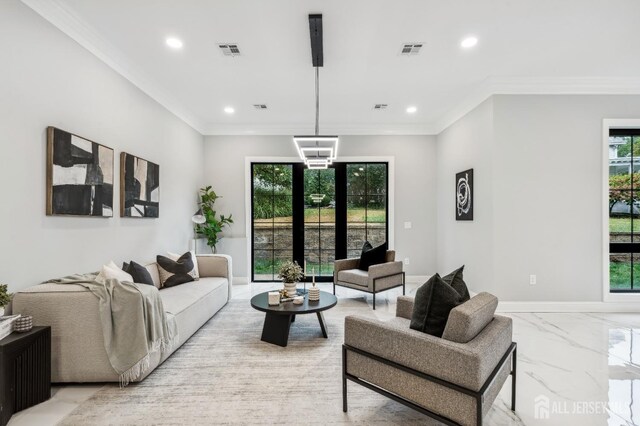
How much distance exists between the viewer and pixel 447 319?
70.0 inches

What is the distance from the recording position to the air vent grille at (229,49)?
319 centimetres

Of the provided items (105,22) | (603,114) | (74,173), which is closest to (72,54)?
(105,22)

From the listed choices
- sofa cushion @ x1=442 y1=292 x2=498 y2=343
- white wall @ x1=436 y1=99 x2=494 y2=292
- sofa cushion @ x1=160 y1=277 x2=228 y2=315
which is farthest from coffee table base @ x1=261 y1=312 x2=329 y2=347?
white wall @ x1=436 y1=99 x2=494 y2=292

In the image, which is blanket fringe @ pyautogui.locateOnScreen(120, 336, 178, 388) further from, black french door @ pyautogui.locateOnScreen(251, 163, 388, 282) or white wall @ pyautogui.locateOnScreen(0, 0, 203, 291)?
black french door @ pyautogui.locateOnScreen(251, 163, 388, 282)

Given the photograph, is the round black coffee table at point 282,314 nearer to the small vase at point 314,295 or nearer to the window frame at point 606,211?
the small vase at point 314,295

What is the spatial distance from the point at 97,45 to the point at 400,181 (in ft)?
16.0

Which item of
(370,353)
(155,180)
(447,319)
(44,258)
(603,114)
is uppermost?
(603,114)

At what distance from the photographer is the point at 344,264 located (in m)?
5.05

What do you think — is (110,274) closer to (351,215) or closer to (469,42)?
(469,42)

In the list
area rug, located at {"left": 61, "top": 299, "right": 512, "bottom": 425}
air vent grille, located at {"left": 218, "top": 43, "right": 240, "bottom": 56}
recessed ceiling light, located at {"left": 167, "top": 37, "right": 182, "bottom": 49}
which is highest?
air vent grille, located at {"left": 218, "top": 43, "right": 240, "bottom": 56}

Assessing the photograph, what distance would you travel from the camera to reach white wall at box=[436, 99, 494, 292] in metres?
4.20

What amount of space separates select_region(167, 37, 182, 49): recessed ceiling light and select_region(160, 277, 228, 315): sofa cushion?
8.58ft

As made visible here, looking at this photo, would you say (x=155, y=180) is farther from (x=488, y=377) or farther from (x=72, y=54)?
(x=488, y=377)

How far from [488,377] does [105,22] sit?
13.1 feet
